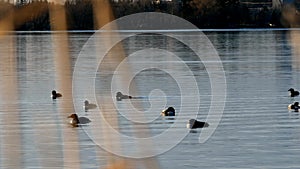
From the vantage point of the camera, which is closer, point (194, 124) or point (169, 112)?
point (194, 124)

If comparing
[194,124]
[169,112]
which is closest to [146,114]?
[169,112]

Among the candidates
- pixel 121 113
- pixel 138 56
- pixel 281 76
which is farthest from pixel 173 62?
pixel 121 113

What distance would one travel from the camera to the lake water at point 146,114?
483 centimetres

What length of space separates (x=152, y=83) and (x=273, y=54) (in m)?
12.5

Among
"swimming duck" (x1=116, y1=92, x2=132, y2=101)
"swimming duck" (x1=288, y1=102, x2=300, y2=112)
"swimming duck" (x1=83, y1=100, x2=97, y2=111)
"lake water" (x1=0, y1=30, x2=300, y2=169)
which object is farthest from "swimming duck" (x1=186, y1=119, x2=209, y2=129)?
"swimming duck" (x1=116, y1=92, x2=132, y2=101)

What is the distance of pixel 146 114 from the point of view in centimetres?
1345

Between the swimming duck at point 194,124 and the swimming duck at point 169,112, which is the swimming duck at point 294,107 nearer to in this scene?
the swimming duck at point 169,112

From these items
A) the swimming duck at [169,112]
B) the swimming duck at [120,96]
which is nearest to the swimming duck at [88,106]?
the swimming duck at [120,96]

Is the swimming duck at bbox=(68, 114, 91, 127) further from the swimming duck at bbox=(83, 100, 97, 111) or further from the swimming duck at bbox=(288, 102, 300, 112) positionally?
the swimming duck at bbox=(288, 102, 300, 112)

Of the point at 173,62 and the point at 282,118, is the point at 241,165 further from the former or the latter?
the point at 173,62

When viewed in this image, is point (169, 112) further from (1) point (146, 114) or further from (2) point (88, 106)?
(2) point (88, 106)

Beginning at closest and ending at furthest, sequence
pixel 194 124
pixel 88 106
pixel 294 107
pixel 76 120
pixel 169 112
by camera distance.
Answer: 1. pixel 194 124
2. pixel 76 120
3. pixel 169 112
4. pixel 294 107
5. pixel 88 106

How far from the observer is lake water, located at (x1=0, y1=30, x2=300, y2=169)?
483cm

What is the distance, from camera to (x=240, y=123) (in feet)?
40.6
